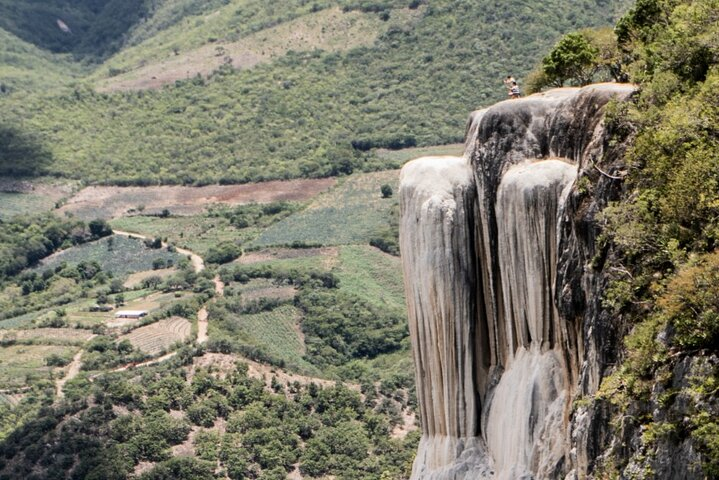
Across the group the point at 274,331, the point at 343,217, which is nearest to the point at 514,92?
the point at 274,331

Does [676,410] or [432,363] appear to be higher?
[676,410]

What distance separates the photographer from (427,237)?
102ft

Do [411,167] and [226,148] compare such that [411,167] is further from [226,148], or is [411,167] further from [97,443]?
[226,148]

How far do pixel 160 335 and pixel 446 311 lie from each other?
84233 millimetres

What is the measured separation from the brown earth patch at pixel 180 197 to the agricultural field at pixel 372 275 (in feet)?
75.0

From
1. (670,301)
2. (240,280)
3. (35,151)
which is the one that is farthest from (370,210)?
(670,301)

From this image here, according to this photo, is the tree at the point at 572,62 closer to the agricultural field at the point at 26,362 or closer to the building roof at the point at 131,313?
the agricultural field at the point at 26,362

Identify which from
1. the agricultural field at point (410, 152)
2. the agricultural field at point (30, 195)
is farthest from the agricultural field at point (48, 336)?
the agricultural field at point (410, 152)

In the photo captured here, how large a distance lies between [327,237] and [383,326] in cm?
2340

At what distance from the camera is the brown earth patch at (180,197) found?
154875 mm

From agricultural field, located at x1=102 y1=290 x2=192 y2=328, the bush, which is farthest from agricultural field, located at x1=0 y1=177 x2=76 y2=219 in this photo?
agricultural field, located at x1=102 y1=290 x2=192 y2=328

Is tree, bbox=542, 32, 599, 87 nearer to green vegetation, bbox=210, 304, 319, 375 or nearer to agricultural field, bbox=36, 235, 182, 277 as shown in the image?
green vegetation, bbox=210, 304, 319, 375

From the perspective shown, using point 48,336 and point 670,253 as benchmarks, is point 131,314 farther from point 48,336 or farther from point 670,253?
point 670,253

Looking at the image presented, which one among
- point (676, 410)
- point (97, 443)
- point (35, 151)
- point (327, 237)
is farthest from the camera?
point (35, 151)
